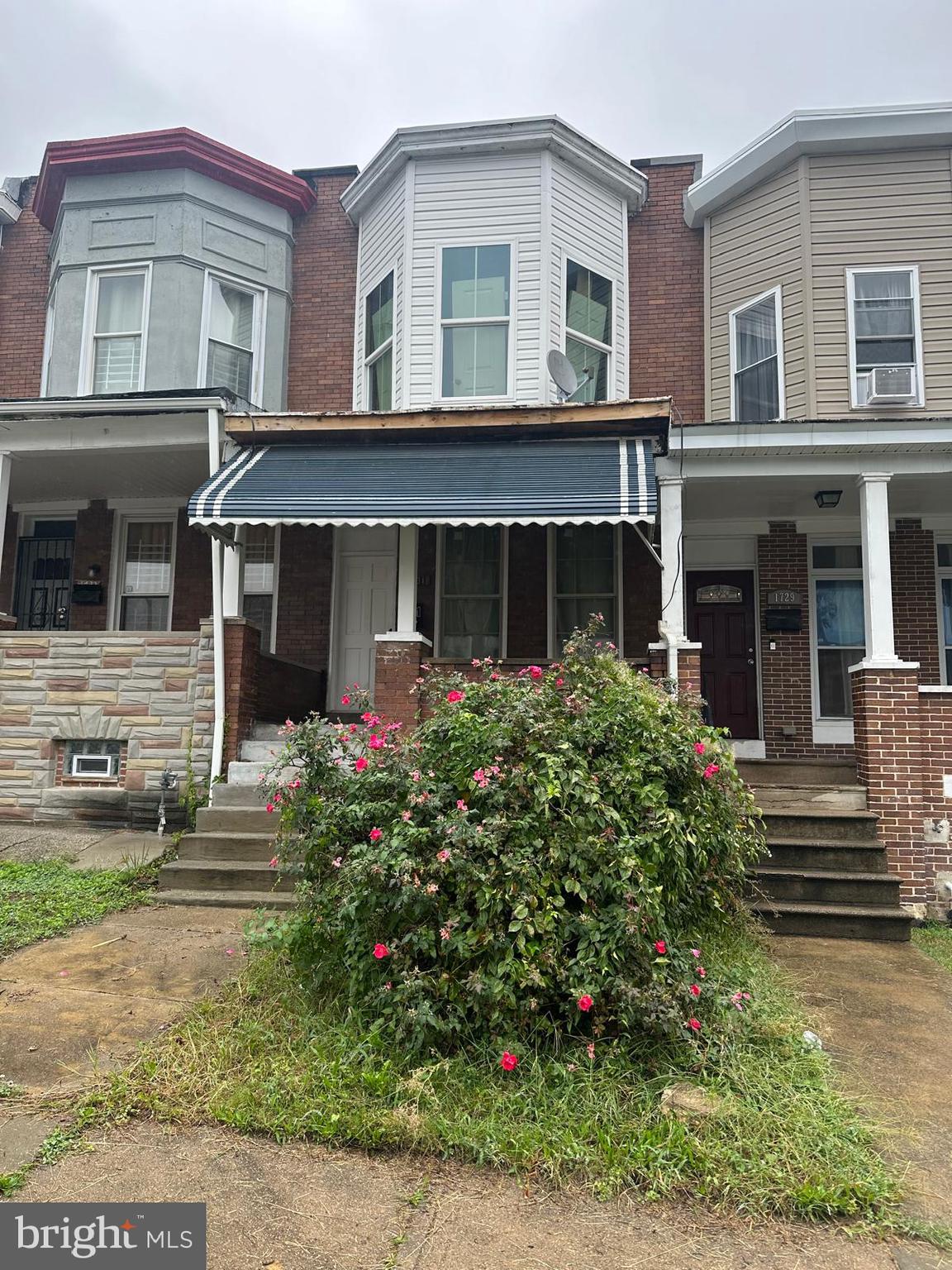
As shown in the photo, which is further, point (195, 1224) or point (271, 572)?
point (271, 572)

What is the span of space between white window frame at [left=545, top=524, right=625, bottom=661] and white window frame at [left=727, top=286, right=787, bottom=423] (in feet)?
7.69

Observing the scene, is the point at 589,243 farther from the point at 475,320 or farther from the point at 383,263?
the point at 383,263

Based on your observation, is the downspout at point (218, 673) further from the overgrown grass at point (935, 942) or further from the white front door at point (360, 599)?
the overgrown grass at point (935, 942)

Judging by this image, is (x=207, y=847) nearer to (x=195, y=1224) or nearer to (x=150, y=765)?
(x=150, y=765)

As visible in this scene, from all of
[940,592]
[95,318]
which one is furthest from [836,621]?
[95,318]

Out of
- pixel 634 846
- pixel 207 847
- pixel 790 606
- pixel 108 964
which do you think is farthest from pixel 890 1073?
pixel 790 606

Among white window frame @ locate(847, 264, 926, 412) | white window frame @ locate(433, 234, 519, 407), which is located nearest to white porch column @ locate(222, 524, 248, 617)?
white window frame @ locate(433, 234, 519, 407)

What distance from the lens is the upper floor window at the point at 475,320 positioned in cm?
1018

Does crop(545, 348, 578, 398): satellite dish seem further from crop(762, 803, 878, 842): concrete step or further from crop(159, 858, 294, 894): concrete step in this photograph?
crop(159, 858, 294, 894): concrete step

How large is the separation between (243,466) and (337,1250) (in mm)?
6978

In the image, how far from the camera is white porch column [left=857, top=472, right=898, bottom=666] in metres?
7.76

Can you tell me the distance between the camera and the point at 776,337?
10492 mm

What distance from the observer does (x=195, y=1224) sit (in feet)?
8.49

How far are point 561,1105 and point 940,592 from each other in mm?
8677
